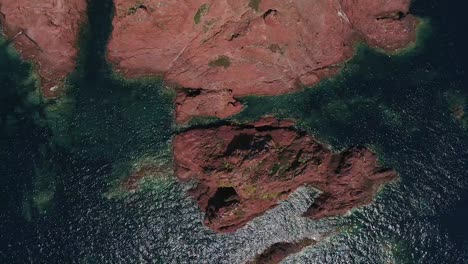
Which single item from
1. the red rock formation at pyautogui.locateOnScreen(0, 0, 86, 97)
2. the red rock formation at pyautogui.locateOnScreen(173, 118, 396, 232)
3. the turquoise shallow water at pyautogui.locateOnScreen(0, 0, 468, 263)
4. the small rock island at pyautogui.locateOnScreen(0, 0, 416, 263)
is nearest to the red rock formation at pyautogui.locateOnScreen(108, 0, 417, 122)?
the small rock island at pyautogui.locateOnScreen(0, 0, 416, 263)

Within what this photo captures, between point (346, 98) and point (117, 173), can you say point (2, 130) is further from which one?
point (346, 98)

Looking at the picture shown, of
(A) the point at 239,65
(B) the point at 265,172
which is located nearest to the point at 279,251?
(B) the point at 265,172

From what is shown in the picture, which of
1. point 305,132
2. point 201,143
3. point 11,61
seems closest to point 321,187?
point 305,132

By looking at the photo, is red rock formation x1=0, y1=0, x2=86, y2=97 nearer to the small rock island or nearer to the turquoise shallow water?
the small rock island

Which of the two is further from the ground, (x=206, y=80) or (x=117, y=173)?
(x=206, y=80)

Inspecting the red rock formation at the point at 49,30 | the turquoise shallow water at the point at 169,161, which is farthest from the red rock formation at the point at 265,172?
the red rock formation at the point at 49,30

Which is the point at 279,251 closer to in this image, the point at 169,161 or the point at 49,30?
the point at 169,161
